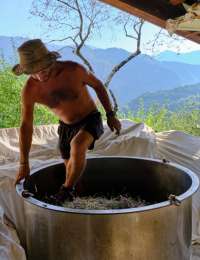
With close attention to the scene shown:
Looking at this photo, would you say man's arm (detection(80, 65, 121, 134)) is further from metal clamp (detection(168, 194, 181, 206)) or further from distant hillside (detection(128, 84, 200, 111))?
distant hillside (detection(128, 84, 200, 111))

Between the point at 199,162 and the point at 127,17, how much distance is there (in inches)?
136

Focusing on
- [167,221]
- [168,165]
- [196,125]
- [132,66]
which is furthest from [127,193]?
[132,66]

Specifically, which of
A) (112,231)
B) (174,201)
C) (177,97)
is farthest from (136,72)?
(112,231)

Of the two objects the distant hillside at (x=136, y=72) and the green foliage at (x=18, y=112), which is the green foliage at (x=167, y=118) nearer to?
the green foliage at (x=18, y=112)

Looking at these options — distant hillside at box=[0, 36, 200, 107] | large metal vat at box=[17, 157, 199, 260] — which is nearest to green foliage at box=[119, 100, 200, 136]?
distant hillside at box=[0, 36, 200, 107]

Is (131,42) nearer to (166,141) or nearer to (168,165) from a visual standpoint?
(166,141)

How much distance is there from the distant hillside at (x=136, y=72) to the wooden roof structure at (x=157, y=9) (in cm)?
294

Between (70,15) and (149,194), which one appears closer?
(149,194)

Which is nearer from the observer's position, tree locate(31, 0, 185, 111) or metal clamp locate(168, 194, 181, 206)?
metal clamp locate(168, 194, 181, 206)

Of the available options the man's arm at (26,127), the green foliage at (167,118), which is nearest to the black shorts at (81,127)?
the man's arm at (26,127)

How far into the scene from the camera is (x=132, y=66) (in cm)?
1016

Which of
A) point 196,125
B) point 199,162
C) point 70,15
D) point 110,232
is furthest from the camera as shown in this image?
point 196,125

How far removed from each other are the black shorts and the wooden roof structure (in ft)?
2.83

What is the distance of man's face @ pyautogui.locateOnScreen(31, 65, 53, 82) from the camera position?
6.89 ft
